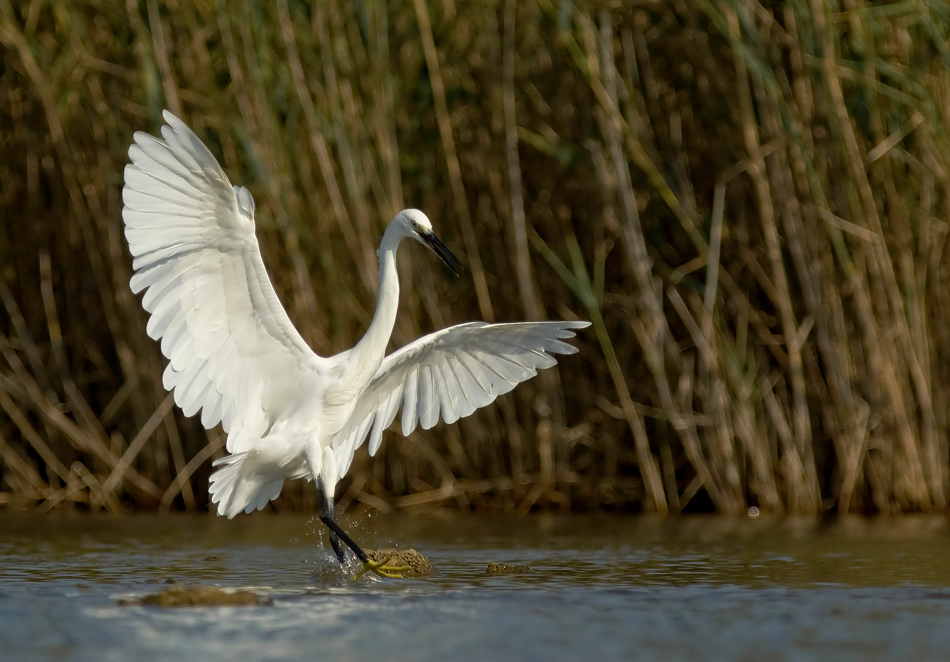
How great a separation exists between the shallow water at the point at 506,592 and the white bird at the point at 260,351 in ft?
1.62

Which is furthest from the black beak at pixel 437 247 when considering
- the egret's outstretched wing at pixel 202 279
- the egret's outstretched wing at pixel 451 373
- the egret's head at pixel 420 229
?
the egret's outstretched wing at pixel 202 279

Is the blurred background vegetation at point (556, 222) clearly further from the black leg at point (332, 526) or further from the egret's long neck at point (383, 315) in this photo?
Answer: the black leg at point (332, 526)

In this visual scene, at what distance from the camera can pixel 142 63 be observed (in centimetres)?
768

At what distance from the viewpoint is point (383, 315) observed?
6.08m

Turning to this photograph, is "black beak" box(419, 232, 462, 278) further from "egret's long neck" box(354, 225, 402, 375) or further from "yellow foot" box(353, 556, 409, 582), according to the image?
"yellow foot" box(353, 556, 409, 582)

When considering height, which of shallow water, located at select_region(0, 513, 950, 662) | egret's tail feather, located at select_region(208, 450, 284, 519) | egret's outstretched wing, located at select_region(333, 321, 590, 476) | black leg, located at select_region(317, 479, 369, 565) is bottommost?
shallow water, located at select_region(0, 513, 950, 662)

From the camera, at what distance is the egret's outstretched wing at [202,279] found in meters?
5.30

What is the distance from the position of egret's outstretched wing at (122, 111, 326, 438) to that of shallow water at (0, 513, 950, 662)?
854 mm

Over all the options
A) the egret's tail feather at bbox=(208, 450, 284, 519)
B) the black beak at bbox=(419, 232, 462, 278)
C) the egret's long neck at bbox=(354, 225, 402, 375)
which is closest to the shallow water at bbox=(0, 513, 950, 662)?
the egret's tail feather at bbox=(208, 450, 284, 519)

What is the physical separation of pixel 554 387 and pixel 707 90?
1899 mm

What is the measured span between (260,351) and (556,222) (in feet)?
8.96

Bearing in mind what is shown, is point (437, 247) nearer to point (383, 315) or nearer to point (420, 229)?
point (420, 229)

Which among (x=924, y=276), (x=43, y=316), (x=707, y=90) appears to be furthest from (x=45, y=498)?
(x=924, y=276)

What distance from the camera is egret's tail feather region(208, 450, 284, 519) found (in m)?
5.84
